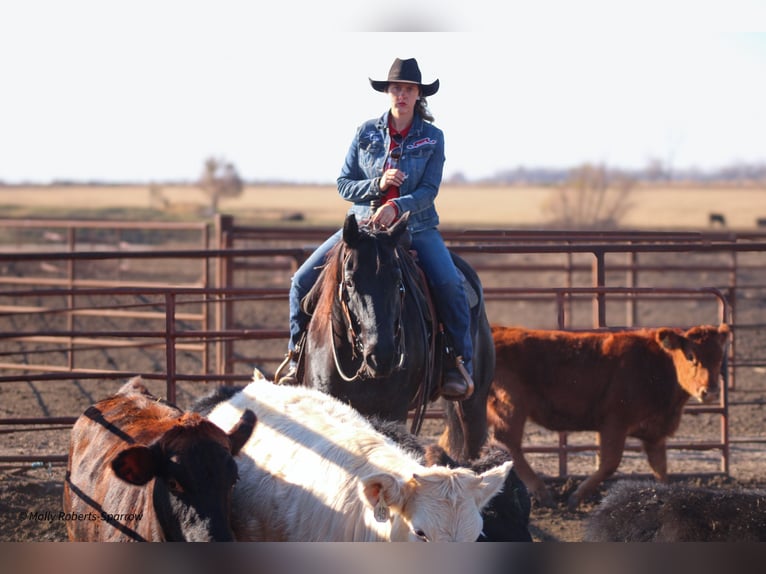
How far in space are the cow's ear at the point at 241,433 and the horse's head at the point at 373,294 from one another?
3.70 feet

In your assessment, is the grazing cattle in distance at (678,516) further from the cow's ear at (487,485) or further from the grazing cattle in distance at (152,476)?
the grazing cattle in distance at (152,476)

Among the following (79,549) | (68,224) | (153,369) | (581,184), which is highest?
(581,184)

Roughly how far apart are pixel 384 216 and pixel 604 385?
291cm

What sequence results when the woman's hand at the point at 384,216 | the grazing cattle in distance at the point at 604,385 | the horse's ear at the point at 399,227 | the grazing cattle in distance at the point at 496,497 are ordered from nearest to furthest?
the grazing cattle in distance at the point at 496,497, the horse's ear at the point at 399,227, the woman's hand at the point at 384,216, the grazing cattle in distance at the point at 604,385

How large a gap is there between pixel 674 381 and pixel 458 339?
2538 millimetres

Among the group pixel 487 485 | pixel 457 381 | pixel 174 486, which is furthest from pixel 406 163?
pixel 174 486

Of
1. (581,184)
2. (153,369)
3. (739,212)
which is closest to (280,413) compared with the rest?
(153,369)

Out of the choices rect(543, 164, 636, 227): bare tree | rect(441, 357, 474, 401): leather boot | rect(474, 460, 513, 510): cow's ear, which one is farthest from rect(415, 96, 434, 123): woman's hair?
rect(543, 164, 636, 227): bare tree

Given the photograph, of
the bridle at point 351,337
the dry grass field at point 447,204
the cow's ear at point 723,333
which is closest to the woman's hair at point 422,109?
the bridle at point 351,337

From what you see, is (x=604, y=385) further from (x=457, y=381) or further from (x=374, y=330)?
(x=374, y=330)

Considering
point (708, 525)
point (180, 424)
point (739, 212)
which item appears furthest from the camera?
point (739, 212)

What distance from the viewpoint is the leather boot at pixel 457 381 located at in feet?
16.1

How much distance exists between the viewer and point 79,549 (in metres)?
1.87

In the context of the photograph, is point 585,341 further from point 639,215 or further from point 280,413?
point 639,215
